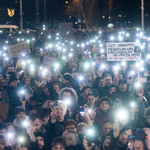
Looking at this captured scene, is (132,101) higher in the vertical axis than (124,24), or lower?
lower

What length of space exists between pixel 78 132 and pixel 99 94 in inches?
101

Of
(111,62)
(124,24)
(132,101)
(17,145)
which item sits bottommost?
(17,145)

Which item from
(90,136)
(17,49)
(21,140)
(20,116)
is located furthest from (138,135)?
(17,49)

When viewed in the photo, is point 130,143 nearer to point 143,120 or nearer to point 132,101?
point 143,120

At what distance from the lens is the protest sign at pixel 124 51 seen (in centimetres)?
1241

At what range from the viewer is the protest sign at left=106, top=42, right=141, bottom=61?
1241 centimetres

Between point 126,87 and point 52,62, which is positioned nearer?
point 126,87

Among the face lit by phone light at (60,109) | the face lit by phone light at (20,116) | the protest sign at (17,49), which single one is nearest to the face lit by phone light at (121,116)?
the face lit by phone light at (60,109)

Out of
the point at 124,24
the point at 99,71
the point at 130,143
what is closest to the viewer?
the point at 130,143

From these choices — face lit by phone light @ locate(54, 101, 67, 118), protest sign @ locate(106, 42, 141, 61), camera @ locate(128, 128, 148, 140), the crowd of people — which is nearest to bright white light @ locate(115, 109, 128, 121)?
the crowd of people

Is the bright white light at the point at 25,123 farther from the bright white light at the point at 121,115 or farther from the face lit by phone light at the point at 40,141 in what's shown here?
the bright white light at the point at 121,115

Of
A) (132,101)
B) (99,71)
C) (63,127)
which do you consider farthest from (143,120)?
(99,71)

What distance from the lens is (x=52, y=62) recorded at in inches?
494

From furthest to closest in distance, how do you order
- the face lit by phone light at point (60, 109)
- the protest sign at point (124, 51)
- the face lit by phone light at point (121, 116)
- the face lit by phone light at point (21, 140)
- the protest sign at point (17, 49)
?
the protest sign at point (17, 49) < the protest sign at point (124, 51) < the face lit by phone light at point (60, 109) < the face lit by phone light at point (121, 116) < the face lit by phone light at point (21, 140)
